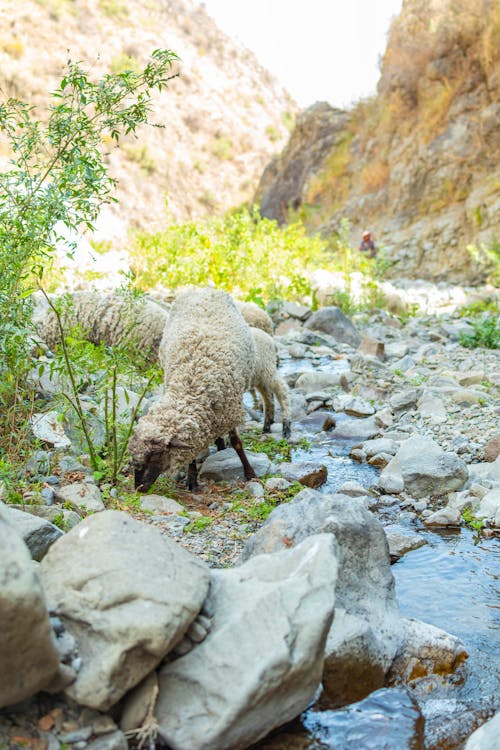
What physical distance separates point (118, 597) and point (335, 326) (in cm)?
892

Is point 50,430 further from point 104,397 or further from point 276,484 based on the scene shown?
point 276,484

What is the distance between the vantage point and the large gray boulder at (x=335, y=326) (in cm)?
1085

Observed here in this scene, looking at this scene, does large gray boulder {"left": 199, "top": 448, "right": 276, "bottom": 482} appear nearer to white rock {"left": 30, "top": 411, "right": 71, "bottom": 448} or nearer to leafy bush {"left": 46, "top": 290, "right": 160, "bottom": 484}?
leafy bush {"left": 46, "top": 290, "right": 160, "bottom": 484}

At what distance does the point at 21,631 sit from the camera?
2.04 m

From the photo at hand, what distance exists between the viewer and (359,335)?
11.2 meters

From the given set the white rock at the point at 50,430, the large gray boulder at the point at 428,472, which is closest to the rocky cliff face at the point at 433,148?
the large gray boulder at the point at 428,472

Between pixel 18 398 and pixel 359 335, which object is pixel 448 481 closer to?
pixel 18 398

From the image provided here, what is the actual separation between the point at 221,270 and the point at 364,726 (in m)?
9.46

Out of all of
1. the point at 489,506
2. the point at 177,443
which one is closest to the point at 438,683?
the point at 489,506

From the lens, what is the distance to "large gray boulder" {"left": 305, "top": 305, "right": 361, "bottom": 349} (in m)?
10.9

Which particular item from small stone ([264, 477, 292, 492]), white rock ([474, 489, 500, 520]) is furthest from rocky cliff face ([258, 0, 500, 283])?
small stone ([264, 477, 292, 492])

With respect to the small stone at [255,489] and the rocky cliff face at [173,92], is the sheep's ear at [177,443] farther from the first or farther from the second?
the rocky cliff face at [173,92]

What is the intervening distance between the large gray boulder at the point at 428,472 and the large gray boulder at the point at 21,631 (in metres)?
3.27

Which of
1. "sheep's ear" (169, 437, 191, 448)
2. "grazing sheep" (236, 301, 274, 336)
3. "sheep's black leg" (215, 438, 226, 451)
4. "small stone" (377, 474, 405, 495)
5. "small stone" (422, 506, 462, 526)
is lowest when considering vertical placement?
"small stone" (422, 506, 462, 526)
